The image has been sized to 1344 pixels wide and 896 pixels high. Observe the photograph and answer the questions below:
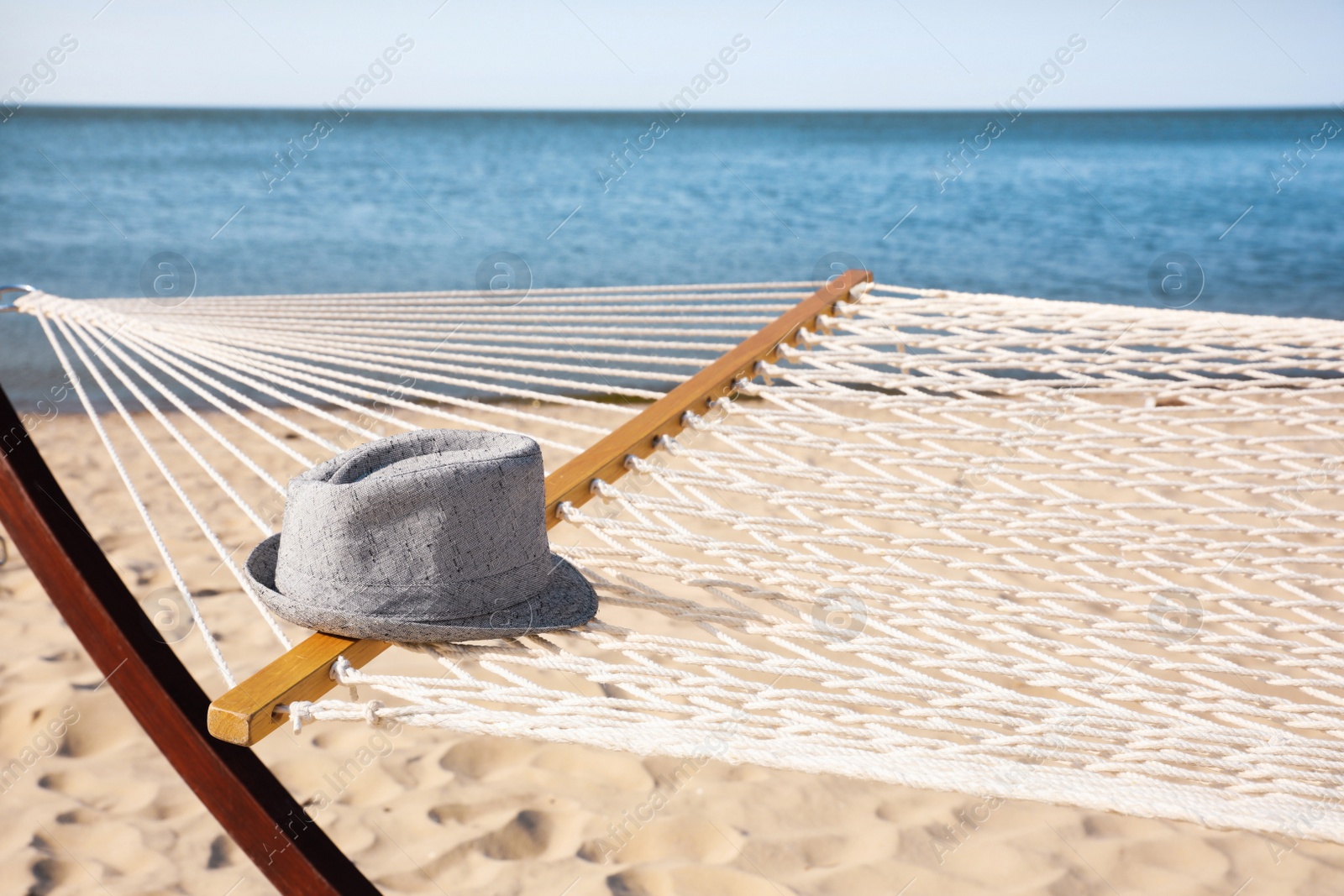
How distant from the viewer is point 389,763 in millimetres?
1626

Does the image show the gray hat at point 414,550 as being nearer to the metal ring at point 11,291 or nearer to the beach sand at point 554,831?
the beach sand at point 554,831

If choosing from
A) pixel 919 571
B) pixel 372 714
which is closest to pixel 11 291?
pixel 372 714

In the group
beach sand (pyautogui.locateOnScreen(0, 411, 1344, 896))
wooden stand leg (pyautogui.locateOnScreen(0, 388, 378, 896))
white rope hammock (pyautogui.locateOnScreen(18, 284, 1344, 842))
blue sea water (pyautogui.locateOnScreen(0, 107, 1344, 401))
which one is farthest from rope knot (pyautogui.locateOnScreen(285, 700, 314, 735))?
blue sea water (pyautogui.locateOnScreen(0, 107, 1344, 401))

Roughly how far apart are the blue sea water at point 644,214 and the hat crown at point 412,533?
5.04m

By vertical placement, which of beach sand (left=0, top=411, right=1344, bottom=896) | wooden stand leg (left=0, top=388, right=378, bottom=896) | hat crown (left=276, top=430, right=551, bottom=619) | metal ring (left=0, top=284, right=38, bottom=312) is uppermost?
metal ring (left=0, top=284, right=38, bottom=312)

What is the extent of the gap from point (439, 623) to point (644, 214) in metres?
10.6

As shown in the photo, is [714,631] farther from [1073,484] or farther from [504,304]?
[1073,484]

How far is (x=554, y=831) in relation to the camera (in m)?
1.48

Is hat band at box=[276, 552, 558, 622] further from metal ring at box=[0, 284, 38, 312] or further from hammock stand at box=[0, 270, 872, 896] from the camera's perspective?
metal ring at box=[0, 284, 38, 312]

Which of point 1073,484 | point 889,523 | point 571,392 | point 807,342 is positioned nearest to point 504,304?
point 807,342

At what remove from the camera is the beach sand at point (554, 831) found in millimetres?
1378

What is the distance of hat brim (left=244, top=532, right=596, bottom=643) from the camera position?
91cm

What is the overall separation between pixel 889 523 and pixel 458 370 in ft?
4.84

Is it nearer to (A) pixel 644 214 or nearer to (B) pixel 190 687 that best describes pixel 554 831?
(B) pixel 190 687
